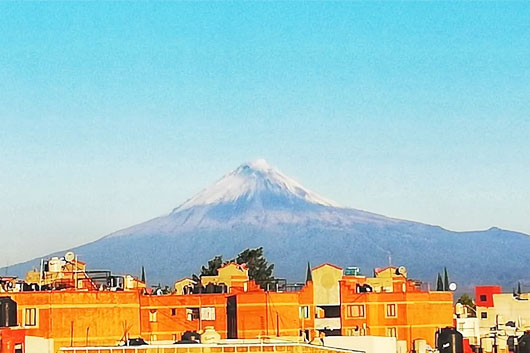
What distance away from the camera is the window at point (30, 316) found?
58.8 meters

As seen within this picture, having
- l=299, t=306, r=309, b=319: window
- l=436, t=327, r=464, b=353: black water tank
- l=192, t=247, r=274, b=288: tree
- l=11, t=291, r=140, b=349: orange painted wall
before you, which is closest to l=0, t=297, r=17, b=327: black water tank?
l=11, t=291, r=140, b=349: orange painted wall

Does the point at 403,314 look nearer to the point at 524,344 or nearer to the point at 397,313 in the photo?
the point at 397,313

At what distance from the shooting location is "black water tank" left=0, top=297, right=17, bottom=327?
2070 inches

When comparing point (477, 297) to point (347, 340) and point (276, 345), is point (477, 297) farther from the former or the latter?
point (276, 345)

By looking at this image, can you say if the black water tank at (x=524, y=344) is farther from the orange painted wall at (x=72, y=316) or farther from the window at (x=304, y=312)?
the orange painted wall at (x=72, y=316)

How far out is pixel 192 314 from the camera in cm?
6756

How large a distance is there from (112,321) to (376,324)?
687 inches

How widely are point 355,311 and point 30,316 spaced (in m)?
20.4

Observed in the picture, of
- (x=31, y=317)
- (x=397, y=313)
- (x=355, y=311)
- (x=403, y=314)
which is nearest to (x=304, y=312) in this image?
(x=355, y=311)

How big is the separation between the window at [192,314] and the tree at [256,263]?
128 feet

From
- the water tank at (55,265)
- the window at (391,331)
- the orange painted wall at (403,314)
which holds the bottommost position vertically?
the window at (391,331)

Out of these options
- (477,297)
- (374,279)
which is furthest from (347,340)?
(477,297)

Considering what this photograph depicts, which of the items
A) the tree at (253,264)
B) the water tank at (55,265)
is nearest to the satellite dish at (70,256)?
the water tank at (55,265)

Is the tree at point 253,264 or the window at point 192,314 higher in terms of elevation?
the tree at point 253,264
